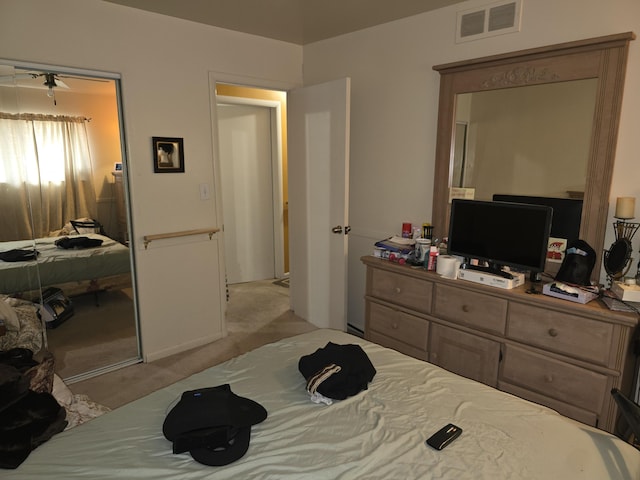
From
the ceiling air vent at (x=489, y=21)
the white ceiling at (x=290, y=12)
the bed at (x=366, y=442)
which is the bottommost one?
the bed at (x=366, y=442)

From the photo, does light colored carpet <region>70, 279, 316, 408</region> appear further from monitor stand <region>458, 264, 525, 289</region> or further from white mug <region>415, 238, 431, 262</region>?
monitor stand <region>458, 264, 525, 289</region>

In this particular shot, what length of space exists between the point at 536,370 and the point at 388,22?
2574 millimetres

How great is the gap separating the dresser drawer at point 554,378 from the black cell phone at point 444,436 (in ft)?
3.21


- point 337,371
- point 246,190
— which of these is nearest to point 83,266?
point 246,190

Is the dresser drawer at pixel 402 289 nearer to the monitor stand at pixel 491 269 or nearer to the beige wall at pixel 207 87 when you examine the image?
the monitor stand at pixel 491 269

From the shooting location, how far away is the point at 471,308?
2.31 m

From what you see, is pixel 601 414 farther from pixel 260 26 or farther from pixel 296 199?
pixel 260 26

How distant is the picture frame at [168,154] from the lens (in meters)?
2.95

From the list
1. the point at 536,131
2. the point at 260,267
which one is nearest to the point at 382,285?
the point at 536,131

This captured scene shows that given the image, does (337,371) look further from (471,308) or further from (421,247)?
(421,247)

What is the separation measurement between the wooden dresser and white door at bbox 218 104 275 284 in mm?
2514

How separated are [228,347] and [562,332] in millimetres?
2424

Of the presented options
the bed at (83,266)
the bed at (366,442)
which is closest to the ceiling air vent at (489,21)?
the bed at (366,442)

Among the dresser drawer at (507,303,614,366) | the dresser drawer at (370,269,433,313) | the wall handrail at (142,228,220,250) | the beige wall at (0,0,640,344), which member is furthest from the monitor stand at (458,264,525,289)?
the wall handrail at (142,228,220,250)
